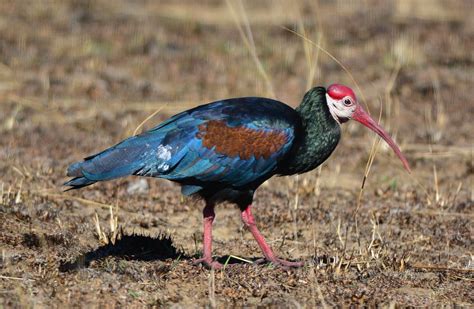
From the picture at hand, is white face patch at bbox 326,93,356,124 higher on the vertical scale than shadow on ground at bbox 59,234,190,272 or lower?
higher

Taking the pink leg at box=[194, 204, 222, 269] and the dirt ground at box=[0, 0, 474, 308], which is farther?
the pink leg at box=[194, 204, 222, 269]

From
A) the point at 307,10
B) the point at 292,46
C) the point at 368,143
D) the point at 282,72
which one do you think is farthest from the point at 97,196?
the point at 307,10

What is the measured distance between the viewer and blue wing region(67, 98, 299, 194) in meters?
6.80

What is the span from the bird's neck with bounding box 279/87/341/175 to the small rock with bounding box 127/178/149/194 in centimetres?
230

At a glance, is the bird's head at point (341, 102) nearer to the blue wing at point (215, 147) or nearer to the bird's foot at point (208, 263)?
the blue wing at point (215, 147)

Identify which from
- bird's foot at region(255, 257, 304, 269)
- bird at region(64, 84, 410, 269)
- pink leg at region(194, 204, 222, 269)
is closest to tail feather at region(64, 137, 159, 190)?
bird at region(64, 84, 410, 269)

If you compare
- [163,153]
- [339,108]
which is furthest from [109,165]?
[339,108]

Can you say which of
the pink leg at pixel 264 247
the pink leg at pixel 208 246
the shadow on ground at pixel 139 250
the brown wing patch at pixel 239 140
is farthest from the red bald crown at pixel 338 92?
the shadow on ground at pixel 139 250

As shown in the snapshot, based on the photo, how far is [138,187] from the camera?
9.23 m

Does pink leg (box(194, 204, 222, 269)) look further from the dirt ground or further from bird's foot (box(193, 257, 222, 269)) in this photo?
the dirt ground

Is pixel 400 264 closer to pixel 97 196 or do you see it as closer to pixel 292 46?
pixel 97 196

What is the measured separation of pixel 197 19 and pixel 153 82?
3.27 meters

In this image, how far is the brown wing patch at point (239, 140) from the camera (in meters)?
6.93

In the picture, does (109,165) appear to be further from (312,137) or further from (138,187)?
(138,187)
